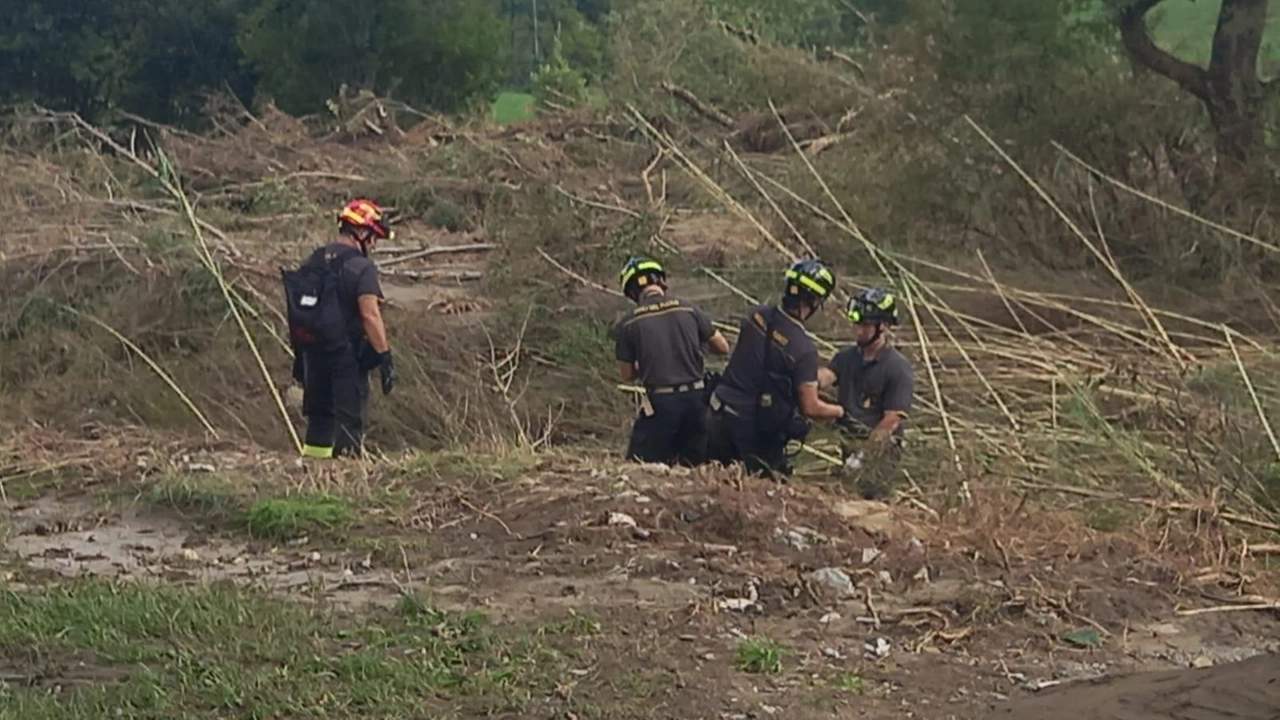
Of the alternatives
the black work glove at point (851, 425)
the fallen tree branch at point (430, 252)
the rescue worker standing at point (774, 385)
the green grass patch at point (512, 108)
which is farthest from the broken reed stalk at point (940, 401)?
the green grass patch at point (512, 108)

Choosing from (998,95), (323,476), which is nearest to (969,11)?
(998,95)

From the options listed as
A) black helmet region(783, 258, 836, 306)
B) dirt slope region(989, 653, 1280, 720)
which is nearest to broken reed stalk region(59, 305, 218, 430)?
black helmet region(783, 258, 836, 306)

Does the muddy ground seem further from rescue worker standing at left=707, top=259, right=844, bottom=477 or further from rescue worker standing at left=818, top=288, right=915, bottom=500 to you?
rescue worker standing at left=707, top=259, right=844, bottom=477

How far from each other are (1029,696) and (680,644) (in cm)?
107

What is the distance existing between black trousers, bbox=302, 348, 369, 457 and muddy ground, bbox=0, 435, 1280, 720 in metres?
1.04

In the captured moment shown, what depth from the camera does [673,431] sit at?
27.1 ft

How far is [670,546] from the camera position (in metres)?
6.27

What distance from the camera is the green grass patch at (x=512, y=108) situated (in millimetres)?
22797

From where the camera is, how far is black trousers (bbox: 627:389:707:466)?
8.13 metres

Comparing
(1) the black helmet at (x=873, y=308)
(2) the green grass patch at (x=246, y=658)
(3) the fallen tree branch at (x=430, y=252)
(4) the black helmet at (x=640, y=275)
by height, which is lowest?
(3) the fallen tree branch at (x=430, y=252)

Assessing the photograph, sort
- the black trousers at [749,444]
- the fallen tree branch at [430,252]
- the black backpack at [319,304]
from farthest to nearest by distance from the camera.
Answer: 1. the fallen tree branch at [430,252]
2. the black backpack at [319,304]
3. the black trousers at [749,444]

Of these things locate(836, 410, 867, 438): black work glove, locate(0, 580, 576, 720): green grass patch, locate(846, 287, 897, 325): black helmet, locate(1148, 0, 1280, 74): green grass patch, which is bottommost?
locate(836, 410, 867, 438): black work glove

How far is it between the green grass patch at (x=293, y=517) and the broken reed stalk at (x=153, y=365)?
2599 millimetres

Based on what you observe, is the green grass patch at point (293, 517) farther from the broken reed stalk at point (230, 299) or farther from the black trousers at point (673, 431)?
the broken reed stalk at point (230, 299)
